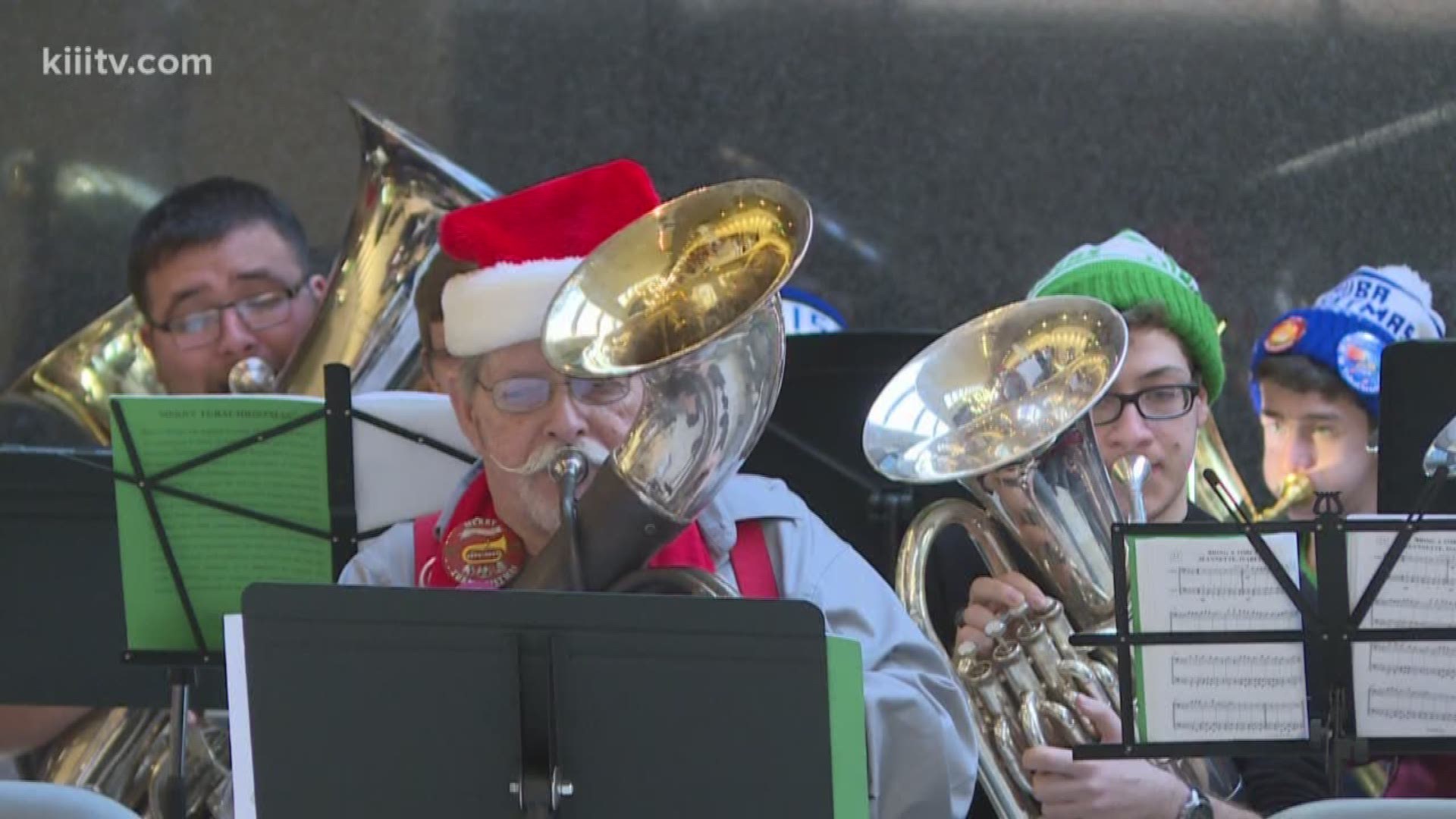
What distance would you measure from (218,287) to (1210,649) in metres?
2.28

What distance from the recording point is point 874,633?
8.84 ft

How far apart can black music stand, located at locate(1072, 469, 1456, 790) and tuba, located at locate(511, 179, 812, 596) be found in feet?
1.56

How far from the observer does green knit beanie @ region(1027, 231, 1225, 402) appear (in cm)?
345

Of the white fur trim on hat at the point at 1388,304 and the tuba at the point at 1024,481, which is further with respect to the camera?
the white fur trim on hat at the point at 1388,304

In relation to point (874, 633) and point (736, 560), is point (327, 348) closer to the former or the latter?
point (736, 560)

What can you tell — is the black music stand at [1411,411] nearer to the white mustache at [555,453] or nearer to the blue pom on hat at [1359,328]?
the blue pom on hat at [1359,328]

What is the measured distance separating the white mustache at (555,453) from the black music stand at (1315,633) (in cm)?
Result: 66

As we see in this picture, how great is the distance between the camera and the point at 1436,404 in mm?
3016

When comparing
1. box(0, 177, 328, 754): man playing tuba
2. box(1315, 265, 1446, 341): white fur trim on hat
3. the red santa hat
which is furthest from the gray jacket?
box(1315, 265, 1446, 341): white fur trim on hat

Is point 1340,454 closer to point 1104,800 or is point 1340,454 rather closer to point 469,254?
point 1104,800

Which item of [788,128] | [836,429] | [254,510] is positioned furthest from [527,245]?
[788,128]

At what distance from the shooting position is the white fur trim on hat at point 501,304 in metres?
2.94

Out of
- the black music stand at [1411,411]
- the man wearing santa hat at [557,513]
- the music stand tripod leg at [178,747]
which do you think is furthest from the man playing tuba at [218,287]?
the black music stand at [1411,411]

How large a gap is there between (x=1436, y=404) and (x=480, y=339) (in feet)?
4.30
